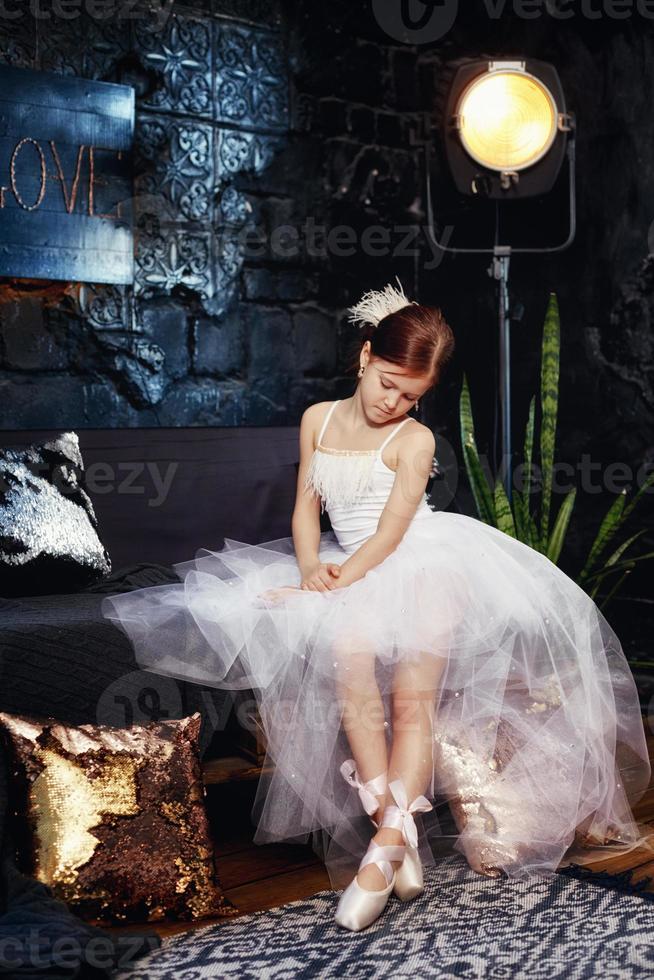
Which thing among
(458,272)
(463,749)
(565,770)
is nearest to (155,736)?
(463,749)

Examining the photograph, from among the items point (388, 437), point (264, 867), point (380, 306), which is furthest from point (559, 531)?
point (264, 867)

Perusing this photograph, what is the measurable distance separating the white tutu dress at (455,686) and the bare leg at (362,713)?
16mm

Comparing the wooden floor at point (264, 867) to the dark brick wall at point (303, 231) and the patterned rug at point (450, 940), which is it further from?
the dark brick wall at point (303, 231)

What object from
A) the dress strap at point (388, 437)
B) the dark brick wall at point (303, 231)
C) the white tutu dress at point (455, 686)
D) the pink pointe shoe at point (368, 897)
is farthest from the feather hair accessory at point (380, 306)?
the pink pointe shoe at point (368, 897)

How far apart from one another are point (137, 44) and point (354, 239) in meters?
0.96

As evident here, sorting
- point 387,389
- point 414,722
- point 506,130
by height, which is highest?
point 506,130

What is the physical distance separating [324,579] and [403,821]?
1.69 ft

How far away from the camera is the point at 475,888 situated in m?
1.93

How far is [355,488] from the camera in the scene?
229cm

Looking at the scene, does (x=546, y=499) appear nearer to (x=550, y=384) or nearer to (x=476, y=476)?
(x=476, y=476)

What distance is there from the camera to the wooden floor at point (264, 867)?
6.22 ft

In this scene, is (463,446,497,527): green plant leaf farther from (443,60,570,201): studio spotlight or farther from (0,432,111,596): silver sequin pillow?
(0,432,111,596): silver sequin pillow

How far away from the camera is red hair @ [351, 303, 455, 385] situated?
218 centimetres

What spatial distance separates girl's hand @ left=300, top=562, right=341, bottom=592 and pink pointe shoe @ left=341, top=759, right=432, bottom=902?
15.6 inches
